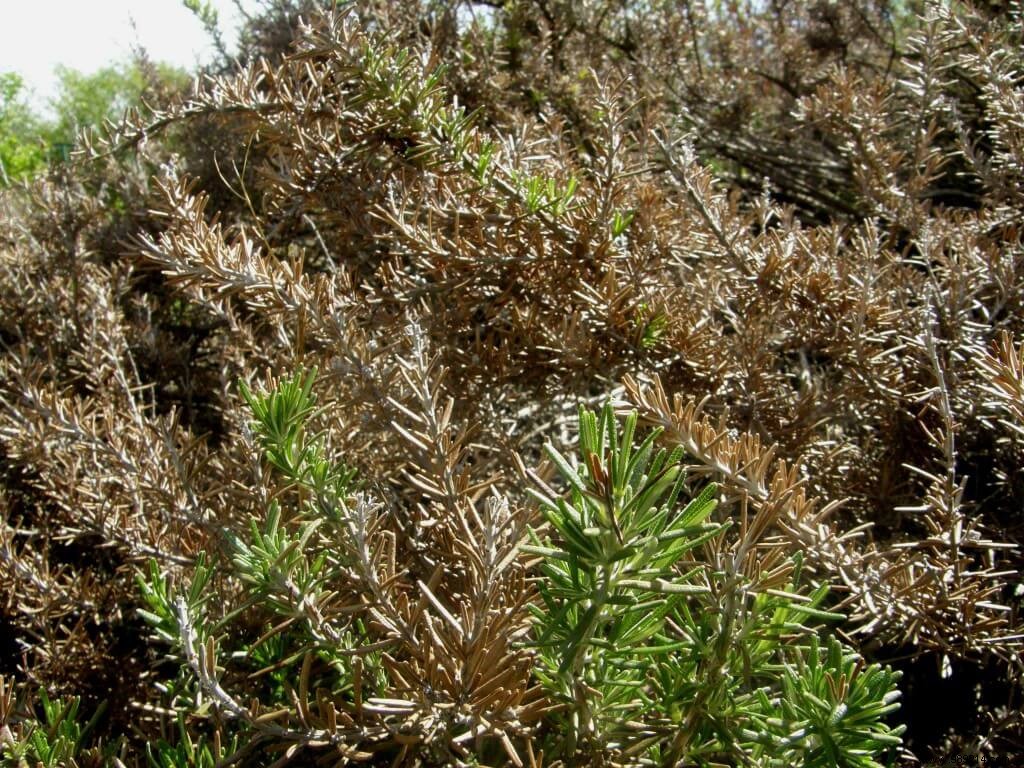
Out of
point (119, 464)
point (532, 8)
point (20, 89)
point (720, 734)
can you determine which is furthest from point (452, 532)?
point (20, 89)

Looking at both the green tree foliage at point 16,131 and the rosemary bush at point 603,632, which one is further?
the green tree foliage at point 16,131

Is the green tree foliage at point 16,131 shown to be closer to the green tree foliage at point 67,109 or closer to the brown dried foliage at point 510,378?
the green tree foliage at point 67,109

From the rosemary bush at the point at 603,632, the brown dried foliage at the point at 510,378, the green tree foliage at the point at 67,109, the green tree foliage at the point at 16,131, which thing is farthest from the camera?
the green tree foliage at the point at 16,131

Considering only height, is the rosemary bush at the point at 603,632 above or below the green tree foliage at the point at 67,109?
below

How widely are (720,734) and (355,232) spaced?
47.0 inches

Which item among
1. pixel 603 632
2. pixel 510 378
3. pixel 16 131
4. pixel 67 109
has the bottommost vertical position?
pixel 603 632

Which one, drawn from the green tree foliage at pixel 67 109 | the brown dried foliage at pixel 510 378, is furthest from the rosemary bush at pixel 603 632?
the green tree foliage at pixel 67 109

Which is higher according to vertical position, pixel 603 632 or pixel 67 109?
pixel 67 109

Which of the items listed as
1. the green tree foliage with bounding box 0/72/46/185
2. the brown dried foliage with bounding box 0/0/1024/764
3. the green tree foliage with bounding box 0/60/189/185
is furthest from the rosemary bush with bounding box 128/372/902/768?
the green tree foliage with bounding box 0/72/46/185

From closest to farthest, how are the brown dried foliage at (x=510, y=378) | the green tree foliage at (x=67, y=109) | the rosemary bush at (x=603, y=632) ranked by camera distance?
the rosemary bush at (x=603, y=632) < the brown dried foliage at (x=510, y=378) < the green tree foliage at (x=67, y=109)

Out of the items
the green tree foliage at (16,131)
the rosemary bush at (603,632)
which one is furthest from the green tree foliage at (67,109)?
the rosemary bush at (603,632)

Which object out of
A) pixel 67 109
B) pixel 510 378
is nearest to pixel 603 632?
pixel 510 378

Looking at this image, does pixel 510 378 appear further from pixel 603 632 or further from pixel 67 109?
pixel 67 109

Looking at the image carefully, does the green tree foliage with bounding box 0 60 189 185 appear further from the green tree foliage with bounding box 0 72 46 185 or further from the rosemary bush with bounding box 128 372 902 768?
the rosemary bush with bounding box 128 372 902 768
